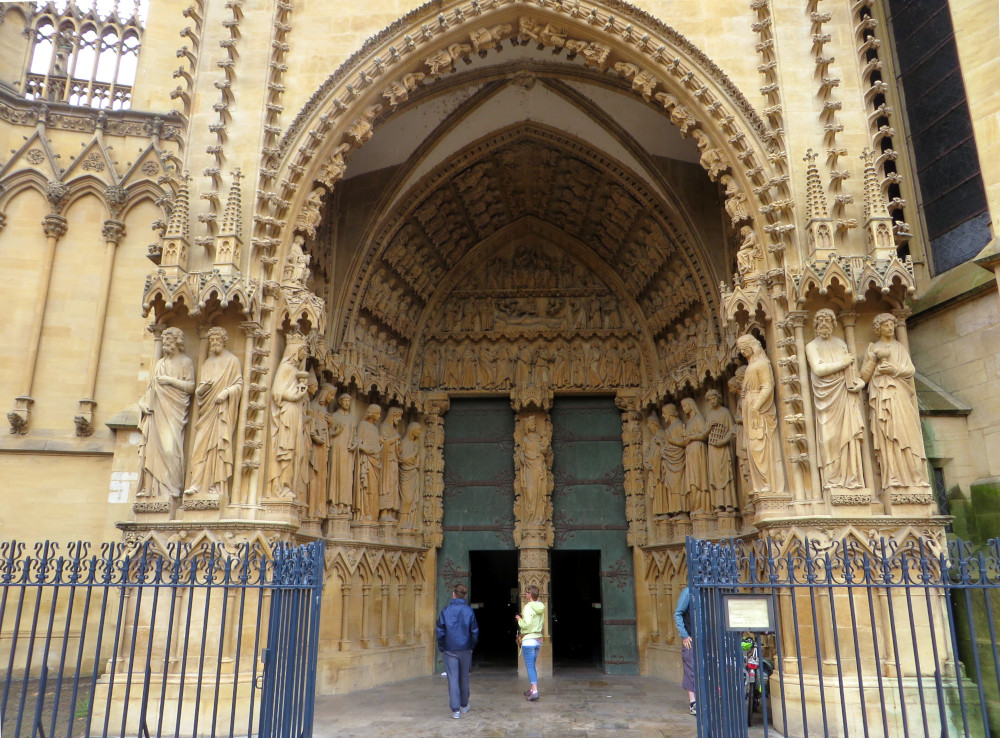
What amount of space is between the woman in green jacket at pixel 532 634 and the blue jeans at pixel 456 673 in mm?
1064

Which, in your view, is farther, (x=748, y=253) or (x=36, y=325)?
(x=36, y=325)

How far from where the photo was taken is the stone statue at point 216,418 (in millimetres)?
8078

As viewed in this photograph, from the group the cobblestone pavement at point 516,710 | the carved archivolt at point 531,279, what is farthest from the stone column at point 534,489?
the cobblestone pavement at point 516,710

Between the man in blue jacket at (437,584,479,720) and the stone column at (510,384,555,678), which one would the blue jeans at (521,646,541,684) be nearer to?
the man in blue jacket at (437,584,479,720)

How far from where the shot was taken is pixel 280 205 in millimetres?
8992

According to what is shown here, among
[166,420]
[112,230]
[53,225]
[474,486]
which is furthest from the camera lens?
[474,486]

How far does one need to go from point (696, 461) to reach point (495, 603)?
663 centimetres

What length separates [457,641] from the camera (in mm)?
8195

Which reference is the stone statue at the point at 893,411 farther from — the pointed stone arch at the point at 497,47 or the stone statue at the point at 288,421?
the stone statue at the point at 288,421

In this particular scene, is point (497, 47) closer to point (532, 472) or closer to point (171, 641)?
point (532, 472)

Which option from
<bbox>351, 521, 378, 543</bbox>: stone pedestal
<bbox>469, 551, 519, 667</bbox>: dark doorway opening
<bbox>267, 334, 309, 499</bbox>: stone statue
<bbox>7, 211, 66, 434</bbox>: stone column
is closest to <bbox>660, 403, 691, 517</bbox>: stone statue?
<bbox>469, 551, 519, 667</bbox>: dark doorway opening

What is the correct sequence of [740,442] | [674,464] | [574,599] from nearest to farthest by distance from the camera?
1. [740,442]
2. [674,464]
3. [574,599]

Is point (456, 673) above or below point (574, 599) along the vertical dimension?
below

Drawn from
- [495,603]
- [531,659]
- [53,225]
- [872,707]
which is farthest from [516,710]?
[53,225]
